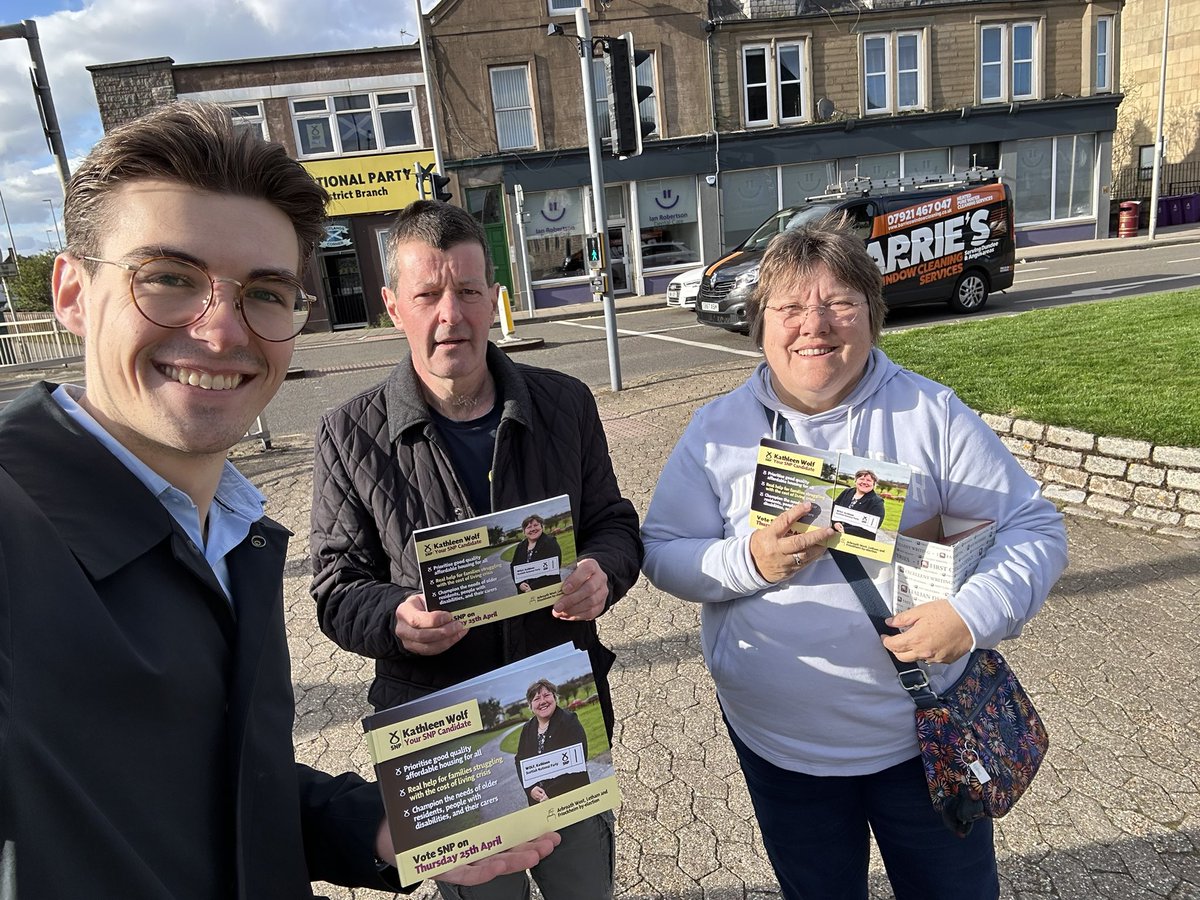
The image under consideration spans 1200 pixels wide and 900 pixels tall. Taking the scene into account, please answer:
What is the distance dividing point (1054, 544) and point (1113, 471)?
3.84 metres

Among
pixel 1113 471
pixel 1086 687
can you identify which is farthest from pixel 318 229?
pixel 1113 471

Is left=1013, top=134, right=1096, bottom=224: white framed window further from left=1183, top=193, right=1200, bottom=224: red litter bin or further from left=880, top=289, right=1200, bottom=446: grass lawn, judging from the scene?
left=880, top=289, right=1200, bottom=446: grass lawn

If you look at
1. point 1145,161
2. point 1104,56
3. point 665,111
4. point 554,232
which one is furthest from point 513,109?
point 1145,161

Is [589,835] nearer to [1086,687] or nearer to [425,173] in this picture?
[1086,687]

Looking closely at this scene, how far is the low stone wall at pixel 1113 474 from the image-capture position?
15.1 ft

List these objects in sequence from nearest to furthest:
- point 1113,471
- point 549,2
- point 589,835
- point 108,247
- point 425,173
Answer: point 108,247
point 589,835
point 1113,471
point 425,173
point 549,2

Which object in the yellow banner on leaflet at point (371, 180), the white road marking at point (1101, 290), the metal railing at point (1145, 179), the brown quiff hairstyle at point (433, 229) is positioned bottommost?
the white road marking at point (1101, 290)

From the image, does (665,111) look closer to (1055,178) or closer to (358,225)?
(358,225)

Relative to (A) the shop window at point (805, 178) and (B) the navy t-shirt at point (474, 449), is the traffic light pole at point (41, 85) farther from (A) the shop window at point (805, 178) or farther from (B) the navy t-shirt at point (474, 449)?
(A) the shop window at point (805, 178)

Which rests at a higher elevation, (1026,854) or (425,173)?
(425,173)

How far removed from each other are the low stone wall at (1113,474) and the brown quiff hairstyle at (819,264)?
383 centimetres

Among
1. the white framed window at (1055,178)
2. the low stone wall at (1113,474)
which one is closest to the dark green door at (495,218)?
the white framed window at (1055,178)

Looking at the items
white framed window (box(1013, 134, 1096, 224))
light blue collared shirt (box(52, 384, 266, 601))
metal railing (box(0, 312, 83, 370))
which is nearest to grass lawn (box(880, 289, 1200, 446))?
light blue collared shirt (box(52, 384, 266, 601))

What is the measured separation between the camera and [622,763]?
3.16 meters
